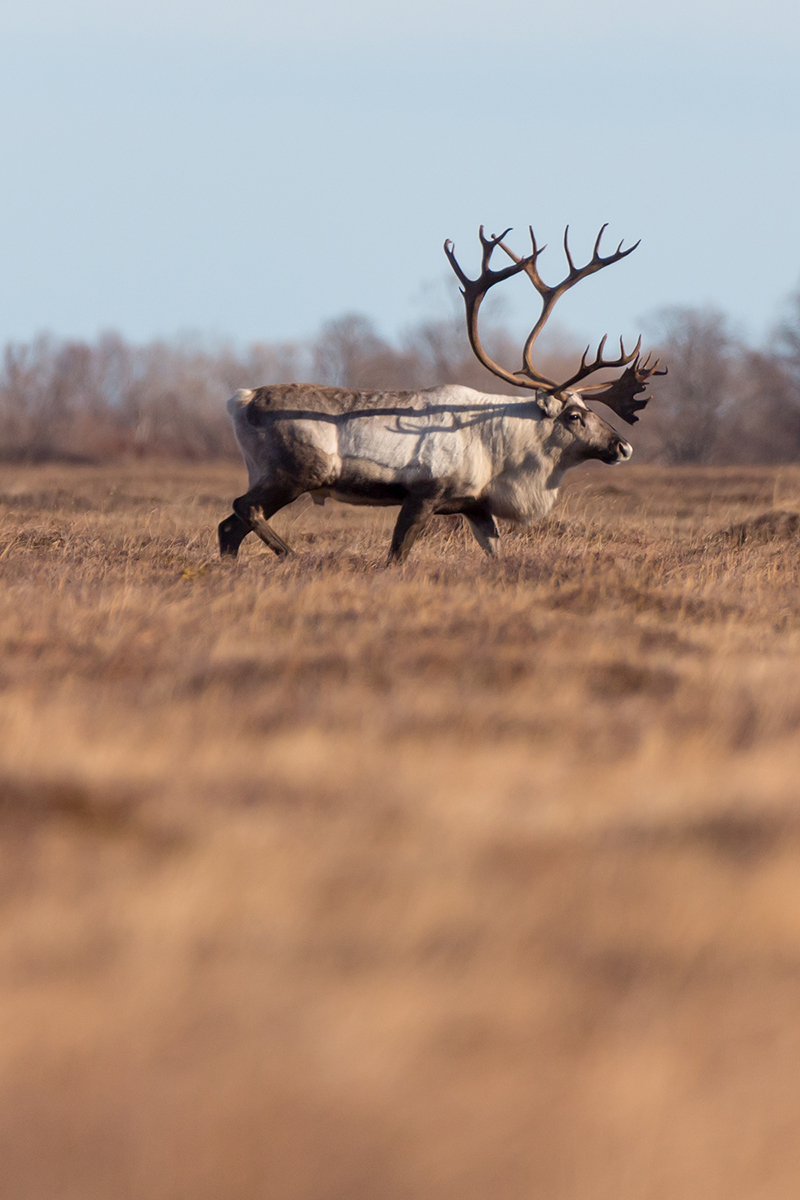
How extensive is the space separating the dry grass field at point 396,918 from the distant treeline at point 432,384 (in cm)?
4310

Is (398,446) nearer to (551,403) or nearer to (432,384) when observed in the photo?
(551,403)

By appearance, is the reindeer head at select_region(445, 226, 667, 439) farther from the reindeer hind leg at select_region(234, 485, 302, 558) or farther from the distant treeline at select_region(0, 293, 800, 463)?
the distant treeline at select_region(0, 293, 800, 463)

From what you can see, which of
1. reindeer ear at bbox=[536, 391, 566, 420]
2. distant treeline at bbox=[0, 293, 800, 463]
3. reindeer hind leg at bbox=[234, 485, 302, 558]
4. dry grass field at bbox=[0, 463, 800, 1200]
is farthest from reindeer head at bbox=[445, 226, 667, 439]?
distant treeline at bbox=[0, 293, 800, 463]

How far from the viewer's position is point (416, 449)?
34.6 feet

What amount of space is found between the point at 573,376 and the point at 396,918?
882cm

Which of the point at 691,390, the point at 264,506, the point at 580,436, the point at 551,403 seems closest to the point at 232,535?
the point at 264,506

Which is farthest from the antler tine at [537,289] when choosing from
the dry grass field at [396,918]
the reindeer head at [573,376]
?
the dry grass field at [396,918]

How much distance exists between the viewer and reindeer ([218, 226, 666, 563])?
1045 cm

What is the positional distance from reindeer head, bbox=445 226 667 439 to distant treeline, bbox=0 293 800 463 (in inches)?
1470

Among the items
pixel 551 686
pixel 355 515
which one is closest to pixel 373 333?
pixel 355 515

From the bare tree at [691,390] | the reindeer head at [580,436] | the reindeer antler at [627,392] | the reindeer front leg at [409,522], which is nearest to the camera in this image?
the reindeer front leg at [409,522]

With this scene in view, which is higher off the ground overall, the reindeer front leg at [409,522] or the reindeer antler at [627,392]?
the reindeer antler at [627,392]

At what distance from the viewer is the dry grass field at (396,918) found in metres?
2.52

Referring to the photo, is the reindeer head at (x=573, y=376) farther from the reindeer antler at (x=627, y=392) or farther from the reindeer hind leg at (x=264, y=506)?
the reindeer hind leg at (x=264, y=506)
